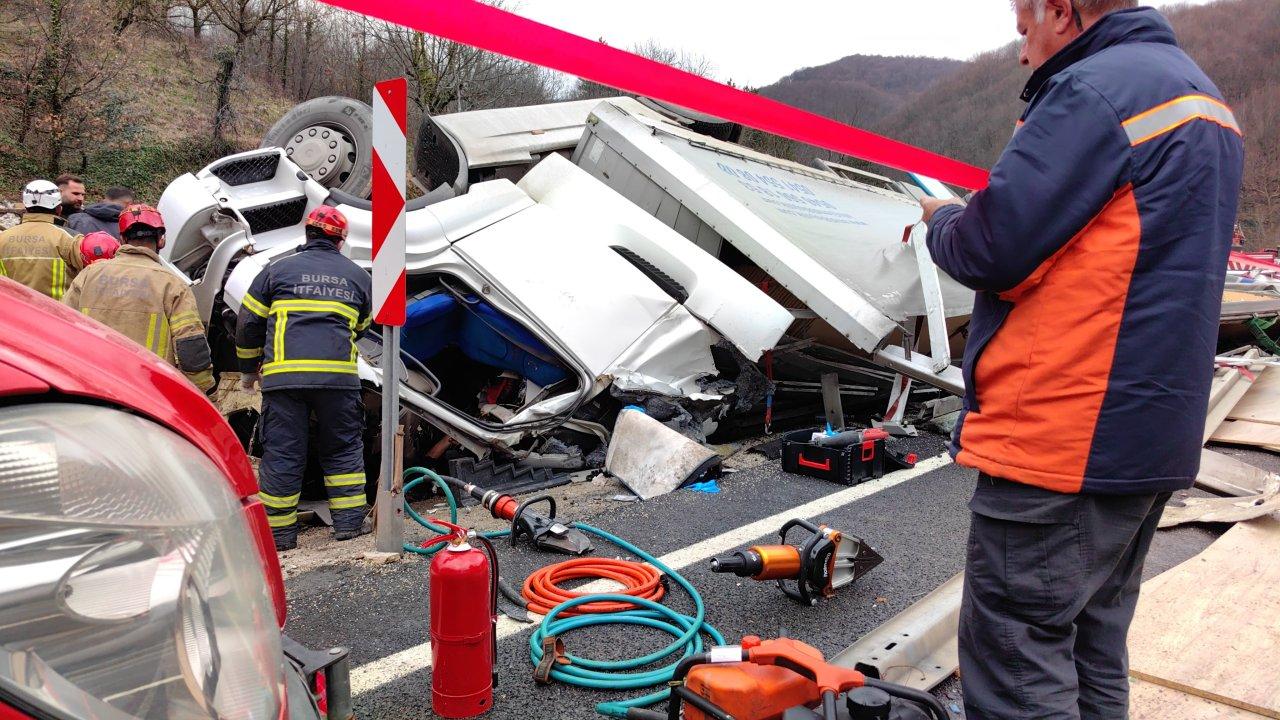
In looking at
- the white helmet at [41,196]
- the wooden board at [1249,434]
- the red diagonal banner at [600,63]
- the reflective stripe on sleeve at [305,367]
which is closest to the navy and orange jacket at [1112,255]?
the red diagonal banner at [600,63]

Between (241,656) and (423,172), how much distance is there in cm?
624

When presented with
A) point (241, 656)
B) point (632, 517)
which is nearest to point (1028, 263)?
point (241, 656)

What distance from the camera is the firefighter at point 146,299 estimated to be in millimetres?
4426

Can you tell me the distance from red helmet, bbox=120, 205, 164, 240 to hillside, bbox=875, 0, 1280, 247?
3890 centimetres

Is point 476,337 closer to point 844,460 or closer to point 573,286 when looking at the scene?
point 573,286

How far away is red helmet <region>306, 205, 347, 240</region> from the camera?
4348mm

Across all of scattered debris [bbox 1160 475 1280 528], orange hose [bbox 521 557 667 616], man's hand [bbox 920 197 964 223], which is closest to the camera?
man's hand [bbox 920 197 964 223]

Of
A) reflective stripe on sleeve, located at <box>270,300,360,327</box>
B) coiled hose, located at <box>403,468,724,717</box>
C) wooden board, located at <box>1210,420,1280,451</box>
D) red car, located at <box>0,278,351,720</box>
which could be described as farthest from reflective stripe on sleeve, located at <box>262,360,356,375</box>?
wooden board, located at <box>1210,420,1280,451</box>

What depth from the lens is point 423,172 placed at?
684cm

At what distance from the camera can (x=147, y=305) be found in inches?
175

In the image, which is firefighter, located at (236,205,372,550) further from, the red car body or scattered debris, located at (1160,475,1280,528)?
scattered debris, located at (1160,475,1280,528)

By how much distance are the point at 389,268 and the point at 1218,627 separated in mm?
3217

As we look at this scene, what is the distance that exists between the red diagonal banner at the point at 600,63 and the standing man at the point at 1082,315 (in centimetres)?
61

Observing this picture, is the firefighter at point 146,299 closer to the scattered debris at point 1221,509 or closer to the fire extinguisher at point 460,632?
the fire extinguisher at point 460,632
